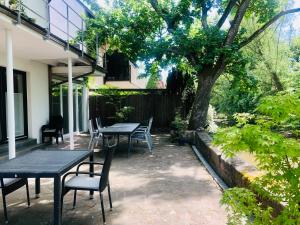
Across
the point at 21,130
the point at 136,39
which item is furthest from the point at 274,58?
the point at 21,130

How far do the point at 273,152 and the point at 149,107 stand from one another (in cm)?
1270

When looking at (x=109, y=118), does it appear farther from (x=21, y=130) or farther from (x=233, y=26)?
(x=233, y=26)

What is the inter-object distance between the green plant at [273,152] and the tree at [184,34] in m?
8.09

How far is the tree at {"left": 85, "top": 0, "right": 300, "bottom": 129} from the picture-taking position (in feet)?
34.4

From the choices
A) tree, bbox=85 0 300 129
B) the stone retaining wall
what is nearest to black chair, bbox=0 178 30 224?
the stone retaining wall

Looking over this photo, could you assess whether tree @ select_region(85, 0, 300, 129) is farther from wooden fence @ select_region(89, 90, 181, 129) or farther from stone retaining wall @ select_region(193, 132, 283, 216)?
stone retaining wall @ select_region(193, 132, 283, 216)

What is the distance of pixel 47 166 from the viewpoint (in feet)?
11.6

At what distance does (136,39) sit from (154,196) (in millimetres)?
7821

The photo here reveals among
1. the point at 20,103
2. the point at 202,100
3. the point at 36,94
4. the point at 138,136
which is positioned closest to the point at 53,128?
the point at 36,94

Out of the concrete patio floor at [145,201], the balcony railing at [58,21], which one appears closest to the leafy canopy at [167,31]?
the balcony railing at [58,21]

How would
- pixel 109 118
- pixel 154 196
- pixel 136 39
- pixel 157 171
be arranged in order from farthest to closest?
pixel 109 118
pixel 136 39
pixel 157 171
pixel 154 196

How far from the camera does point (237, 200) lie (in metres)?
2.56

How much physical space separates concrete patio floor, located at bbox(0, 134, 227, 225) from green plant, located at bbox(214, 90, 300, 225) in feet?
4.71

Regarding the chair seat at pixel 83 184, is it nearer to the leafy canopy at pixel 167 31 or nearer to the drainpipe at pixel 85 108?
the leafy canopy at pixel 167 31
